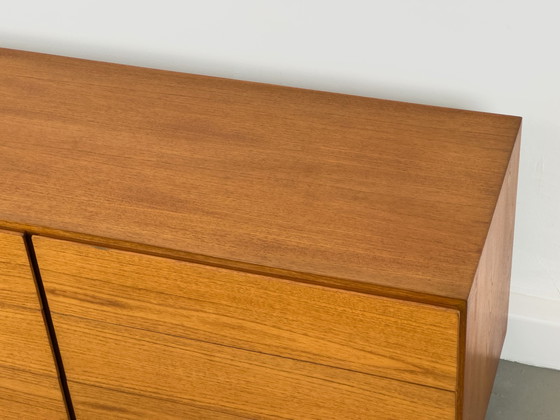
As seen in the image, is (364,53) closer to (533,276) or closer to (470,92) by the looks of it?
(470,92)

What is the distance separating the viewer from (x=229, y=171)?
49.3 inches


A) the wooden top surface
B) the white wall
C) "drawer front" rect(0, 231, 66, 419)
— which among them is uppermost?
the white wall

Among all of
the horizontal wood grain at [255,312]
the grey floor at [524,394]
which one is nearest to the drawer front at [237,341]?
the horizontal wood grain at [255,312]

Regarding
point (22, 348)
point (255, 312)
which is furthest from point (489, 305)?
point (22, 348)

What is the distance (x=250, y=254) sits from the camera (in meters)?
1.10

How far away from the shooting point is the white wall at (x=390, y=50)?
53.9 inches

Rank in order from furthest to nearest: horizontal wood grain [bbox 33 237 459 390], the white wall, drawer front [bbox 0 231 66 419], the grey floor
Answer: the grey floor
the white wall
drawer front [bbox 0 231 66 419]
horizontal wood grain [bbox 33 237 459 390]

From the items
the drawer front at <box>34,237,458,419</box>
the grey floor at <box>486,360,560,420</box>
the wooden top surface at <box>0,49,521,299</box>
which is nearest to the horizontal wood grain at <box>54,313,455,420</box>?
the drawer front at <box>34,237,458,419</box>

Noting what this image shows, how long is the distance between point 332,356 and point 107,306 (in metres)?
0.30

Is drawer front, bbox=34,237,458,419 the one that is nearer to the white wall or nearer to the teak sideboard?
the teak sideboard

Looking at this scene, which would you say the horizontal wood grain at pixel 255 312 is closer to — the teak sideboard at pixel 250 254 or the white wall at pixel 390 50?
the teak sideboard at pixel 250 254

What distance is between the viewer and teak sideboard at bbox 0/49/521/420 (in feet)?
3.59

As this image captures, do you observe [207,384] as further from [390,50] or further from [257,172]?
[390,50]

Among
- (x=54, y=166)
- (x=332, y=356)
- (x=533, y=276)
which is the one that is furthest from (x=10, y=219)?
(x=533, y=276)
